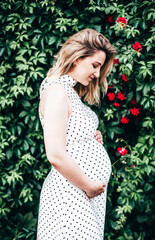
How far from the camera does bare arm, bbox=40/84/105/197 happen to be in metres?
1.50

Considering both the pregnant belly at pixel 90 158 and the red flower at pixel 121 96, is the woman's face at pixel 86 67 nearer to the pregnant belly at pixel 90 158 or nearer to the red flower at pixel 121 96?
the pregnant belly at pixel 90 158

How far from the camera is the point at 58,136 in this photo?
1.50 meters

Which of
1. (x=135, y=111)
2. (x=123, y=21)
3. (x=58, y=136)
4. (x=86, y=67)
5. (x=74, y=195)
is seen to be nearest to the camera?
(x=58, y=136)

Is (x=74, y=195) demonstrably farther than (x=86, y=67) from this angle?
No

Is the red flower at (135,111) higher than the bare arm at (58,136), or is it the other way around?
the bare arm at (58,136)

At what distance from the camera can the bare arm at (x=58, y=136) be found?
1.50m

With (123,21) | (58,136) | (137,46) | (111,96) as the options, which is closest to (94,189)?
(58,136)

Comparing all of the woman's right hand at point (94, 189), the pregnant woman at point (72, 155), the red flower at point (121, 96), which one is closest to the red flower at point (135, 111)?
the red flower at point (121, 96)

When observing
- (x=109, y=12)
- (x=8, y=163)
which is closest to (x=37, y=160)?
(x=8, y=163)

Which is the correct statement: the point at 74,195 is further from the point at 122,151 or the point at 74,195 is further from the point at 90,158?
the point at 122,151

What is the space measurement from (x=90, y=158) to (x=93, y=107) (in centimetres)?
112

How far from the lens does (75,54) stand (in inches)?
70.8

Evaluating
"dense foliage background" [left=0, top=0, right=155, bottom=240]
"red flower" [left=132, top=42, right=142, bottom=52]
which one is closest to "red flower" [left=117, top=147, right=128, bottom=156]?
"dense foliage background" [left=0, top=0, right=155, bottom=240]

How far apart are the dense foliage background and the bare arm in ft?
3.66
